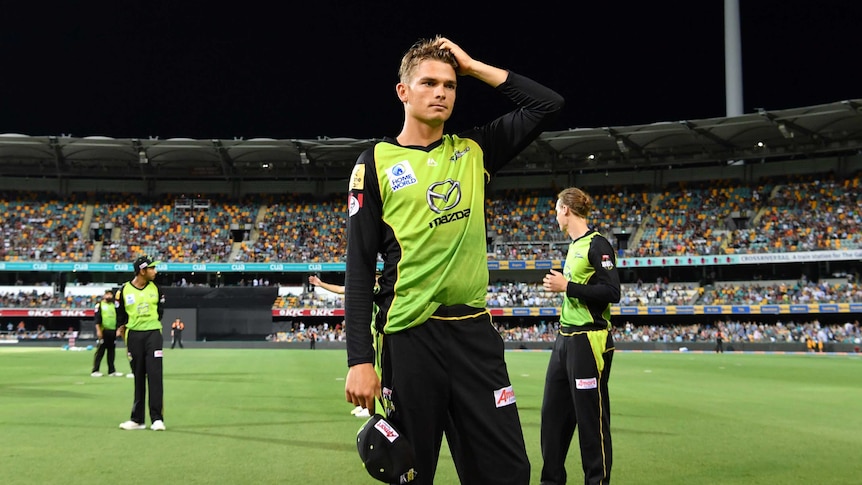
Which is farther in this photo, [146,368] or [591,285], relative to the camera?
[146,368]

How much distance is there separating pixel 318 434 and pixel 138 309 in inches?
124

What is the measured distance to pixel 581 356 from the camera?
5.84 m

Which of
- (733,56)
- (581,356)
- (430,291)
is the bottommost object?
(581,356)

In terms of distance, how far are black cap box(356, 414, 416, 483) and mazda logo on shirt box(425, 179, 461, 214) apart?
3.29 ft

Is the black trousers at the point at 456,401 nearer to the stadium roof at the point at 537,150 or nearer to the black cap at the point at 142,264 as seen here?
the black cap at the point at 142,264

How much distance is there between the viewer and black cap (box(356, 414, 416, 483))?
305cm

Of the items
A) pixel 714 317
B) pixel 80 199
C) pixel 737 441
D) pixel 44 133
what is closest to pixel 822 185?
pixel 714 317

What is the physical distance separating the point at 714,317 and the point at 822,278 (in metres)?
7.29

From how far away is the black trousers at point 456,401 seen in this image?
10.4 ft

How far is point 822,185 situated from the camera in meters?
51.9

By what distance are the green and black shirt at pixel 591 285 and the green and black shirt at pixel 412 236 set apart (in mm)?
2567

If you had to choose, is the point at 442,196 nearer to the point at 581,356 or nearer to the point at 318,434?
the point at 581,356

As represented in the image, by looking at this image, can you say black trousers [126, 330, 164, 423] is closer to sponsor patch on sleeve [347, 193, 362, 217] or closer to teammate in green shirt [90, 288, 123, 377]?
sponsor patch on sleeve [347, 193, 362, 217]

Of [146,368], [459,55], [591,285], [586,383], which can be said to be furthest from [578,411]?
[146,368]
